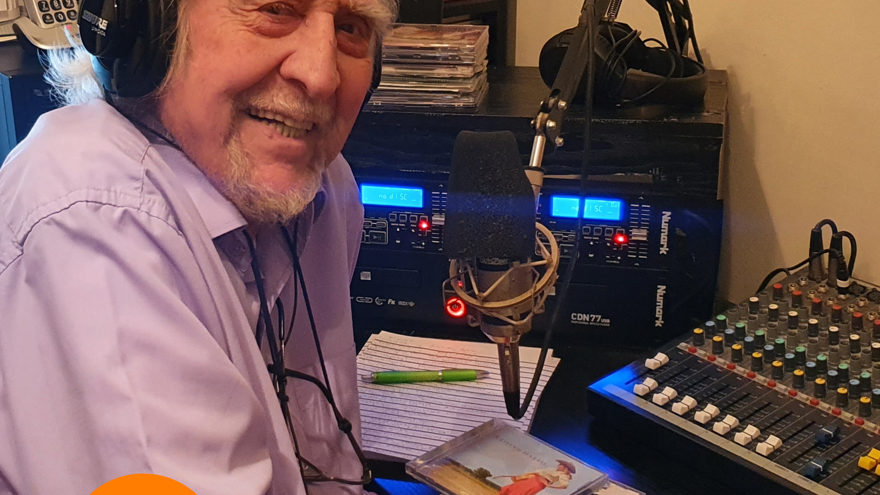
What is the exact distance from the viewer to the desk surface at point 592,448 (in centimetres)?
99

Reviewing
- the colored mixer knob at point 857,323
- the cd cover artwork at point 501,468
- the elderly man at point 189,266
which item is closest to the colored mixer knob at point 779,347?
the colored mixer knob at point 857,323

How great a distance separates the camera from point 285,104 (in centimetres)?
89

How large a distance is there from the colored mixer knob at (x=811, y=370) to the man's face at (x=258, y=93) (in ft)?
2.08

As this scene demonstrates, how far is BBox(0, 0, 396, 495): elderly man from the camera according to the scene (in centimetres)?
71

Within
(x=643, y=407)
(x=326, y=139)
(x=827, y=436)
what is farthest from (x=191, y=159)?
(x=827, y=436)

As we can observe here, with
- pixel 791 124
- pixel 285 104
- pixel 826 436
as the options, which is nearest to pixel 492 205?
pixel 285 104

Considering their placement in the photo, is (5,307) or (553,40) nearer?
(5,307)

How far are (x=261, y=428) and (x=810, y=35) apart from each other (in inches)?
42.3

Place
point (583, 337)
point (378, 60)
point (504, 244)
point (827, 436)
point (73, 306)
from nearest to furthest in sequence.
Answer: point (73, 306), point (504, 244), point (827, 436), point (378, 60), point (583, 337)

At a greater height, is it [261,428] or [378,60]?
[378,60]

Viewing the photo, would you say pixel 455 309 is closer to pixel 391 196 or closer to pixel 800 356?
pixel 391 196

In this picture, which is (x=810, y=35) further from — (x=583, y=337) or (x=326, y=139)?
(x=326, y=139)

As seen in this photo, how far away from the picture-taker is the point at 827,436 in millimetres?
942

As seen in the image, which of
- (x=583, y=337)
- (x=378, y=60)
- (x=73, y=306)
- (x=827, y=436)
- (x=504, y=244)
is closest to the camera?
(x=73, y=306)
